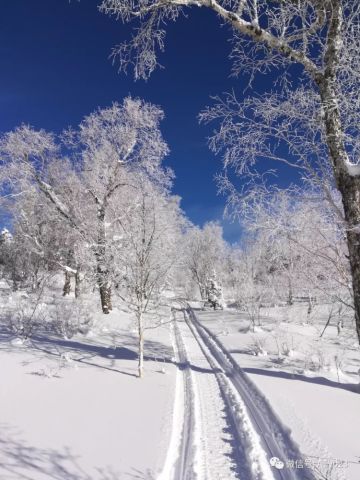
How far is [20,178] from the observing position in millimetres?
16812

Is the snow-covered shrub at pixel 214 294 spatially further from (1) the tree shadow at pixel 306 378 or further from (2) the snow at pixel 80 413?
(1) the tree shadow at pixel 306 378

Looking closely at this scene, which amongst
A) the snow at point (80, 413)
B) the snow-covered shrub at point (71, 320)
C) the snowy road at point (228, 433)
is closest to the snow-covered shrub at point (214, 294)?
the snow-covered shrub at point (71, 320)

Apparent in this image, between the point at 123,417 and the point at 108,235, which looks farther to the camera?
the point at 108,235

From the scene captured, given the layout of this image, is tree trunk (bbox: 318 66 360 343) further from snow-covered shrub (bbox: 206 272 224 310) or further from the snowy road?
snow-covered shrub (bbox: 206 272 224 310)

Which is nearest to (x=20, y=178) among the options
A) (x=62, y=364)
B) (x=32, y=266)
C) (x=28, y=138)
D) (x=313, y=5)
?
(x=28, y=138)

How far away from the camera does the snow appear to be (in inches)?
176

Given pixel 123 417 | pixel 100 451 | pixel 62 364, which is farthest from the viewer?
pixel 62 364

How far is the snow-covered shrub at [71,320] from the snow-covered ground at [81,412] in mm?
2132

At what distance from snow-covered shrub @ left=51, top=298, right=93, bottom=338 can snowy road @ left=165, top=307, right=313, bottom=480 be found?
6437mm

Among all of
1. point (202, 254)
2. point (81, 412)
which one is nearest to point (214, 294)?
point (202, 254)

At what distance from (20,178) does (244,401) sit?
48.1ft

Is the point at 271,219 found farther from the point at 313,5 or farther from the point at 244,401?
the point at 244,401

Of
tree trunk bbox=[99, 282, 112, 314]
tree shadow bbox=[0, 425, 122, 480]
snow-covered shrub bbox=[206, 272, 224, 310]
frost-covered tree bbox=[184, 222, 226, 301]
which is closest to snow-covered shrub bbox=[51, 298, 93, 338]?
tree trunk bbox=[99, 282, 112, 314]

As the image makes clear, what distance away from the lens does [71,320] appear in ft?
52.0
